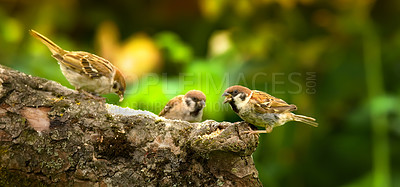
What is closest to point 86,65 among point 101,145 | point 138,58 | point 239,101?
point 239,101

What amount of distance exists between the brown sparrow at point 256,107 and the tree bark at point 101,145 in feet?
1.86

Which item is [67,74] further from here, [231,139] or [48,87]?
[231,139]

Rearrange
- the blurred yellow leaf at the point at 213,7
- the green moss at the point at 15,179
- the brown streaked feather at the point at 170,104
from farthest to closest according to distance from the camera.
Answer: the blurred yellow leaf at the point at 213,7 → the brown streaked feather at the point at 170,104 → the green moss at the point at 15,179

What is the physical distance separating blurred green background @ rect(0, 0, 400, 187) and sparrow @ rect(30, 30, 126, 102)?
961 millimetres

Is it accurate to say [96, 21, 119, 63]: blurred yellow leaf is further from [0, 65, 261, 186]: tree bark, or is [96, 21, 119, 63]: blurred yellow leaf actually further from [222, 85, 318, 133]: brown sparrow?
[0, 65, 261, 186]: tree bark

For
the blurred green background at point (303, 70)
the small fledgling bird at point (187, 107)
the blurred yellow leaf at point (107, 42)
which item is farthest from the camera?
the blurred yellow leaf at point (107, 42)

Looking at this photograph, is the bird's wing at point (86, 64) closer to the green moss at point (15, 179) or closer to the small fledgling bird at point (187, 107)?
the small fledgling bird at point (187, 107)

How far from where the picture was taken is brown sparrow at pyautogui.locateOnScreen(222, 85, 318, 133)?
11.5 ft

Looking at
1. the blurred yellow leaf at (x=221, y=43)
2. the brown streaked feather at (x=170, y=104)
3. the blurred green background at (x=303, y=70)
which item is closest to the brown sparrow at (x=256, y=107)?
the brown streaked feather at (x=170, y=104)

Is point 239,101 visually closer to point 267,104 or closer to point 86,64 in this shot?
point 267,104

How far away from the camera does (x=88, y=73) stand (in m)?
4.12

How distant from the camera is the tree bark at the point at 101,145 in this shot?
2.69 m

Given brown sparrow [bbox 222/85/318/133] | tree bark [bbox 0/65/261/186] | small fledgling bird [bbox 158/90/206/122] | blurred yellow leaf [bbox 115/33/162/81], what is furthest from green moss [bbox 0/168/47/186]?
blurred yellow leaf [bbox 115/33/162/81]

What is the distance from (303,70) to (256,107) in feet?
8.82
